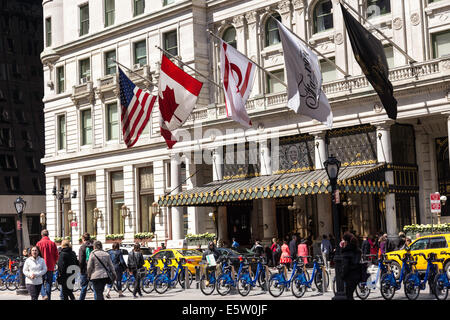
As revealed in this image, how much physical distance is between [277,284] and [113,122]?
1240 inches

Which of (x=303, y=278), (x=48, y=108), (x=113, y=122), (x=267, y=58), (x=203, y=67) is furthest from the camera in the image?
(x=48, y=108)

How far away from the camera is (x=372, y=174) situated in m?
36.8

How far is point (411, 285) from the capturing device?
21.2m

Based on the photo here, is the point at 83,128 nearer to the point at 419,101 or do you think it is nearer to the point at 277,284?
the point at 419,101

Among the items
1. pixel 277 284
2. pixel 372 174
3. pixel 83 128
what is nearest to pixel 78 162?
pixel 83 128

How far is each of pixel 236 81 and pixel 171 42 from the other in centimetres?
1874

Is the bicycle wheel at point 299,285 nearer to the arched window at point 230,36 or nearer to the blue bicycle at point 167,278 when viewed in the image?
the blue bicycle at point 167,278

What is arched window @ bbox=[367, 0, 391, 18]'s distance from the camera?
129 feet

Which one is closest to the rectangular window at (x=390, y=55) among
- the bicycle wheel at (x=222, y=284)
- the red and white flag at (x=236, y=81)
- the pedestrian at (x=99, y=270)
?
the red and white flag at (x=236, y=81)

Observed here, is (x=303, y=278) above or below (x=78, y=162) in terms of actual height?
below

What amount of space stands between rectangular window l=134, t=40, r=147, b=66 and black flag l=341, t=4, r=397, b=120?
2427cm

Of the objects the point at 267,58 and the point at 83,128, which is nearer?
the point at 267,58

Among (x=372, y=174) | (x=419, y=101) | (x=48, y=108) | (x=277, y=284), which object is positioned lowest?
(x=277, y=284)

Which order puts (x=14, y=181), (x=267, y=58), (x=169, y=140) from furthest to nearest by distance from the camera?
(x=14, y=181)
(x=267, y=58)
(x=169, y=140)
